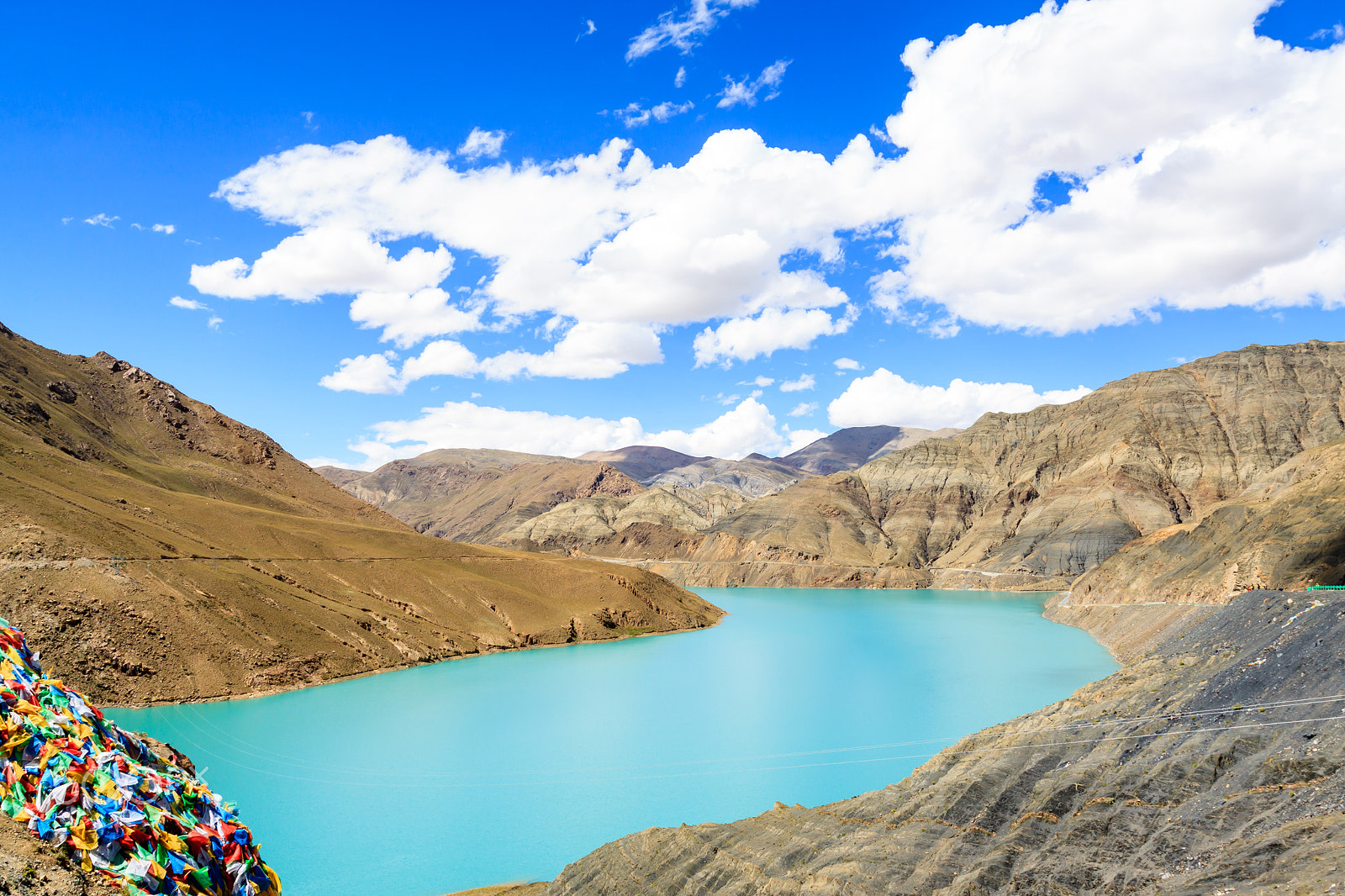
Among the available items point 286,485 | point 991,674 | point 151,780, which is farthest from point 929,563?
point 151,780

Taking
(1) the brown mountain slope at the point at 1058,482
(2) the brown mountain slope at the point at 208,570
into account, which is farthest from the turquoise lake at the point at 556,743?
(1) the brown mountain slope at the point at 1058,482

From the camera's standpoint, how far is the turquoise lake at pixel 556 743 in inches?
862

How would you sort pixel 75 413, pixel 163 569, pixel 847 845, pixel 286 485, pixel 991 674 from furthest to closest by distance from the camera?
1. pixel 286 485
2. pixel 75 413
3. pixel 991 674
4. pixel 163 569
5. pixel 847 845

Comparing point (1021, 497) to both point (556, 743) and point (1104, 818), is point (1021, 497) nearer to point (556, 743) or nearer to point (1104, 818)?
point (556, 743)

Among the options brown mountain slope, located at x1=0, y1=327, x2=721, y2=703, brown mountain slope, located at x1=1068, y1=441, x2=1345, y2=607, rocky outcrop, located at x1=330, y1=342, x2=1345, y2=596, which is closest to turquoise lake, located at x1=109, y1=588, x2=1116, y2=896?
brown mountain slope, located at x1=0, y1=327, x2=721, y2=703

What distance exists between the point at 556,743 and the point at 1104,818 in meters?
22.8

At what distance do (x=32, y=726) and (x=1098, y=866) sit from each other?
19.9 metres

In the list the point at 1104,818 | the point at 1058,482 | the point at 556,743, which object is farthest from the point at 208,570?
the point at 1058,482

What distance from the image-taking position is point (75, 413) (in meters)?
70.6

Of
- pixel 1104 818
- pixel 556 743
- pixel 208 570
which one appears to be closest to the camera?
pixel 1104 818

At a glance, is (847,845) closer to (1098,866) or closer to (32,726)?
(1098,866)

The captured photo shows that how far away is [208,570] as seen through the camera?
45.6 m

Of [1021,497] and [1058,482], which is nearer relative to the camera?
[1058,482]

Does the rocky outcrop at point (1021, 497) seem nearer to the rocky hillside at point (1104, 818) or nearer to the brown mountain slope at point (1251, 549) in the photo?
the brown mountain slope at point (1251, 549)
